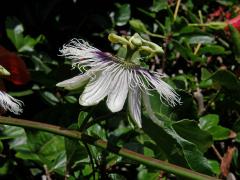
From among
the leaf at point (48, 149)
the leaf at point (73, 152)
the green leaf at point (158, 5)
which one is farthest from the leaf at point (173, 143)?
the green leaf at point (158, 5)

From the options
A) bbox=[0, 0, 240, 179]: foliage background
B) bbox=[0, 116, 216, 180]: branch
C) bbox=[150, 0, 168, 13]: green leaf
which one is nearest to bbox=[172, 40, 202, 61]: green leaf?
bbox=[0, 0, 240, 179]: foliage background

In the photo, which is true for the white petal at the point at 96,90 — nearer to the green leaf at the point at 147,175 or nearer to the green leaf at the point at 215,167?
the green leaf at the point at 147,175

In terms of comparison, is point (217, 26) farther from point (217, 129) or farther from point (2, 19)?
point (2, 19)

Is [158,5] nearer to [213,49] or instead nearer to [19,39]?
[213,49]

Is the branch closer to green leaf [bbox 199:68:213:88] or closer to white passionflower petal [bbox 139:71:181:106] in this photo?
white passionflower petal [bbox 139:71:181:106]

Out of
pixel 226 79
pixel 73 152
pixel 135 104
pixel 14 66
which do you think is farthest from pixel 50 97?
pixel 135 104

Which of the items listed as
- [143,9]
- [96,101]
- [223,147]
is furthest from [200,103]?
[96,101]
